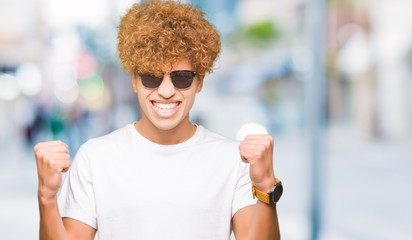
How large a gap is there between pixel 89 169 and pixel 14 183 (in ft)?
23.5

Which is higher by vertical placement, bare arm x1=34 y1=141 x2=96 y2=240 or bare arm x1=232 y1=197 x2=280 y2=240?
bare arm x1=34 y1=141 x2=96 y2=240

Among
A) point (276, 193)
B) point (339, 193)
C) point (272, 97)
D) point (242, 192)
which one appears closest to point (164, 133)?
point (242, 192)

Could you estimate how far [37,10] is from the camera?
1352 cm

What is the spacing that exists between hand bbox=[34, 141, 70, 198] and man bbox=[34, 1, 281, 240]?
11cm

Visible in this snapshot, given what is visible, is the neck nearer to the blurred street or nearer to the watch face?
the watch face

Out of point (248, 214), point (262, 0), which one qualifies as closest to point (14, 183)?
point (248, 214)

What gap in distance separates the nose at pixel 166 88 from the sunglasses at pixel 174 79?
0.01 m

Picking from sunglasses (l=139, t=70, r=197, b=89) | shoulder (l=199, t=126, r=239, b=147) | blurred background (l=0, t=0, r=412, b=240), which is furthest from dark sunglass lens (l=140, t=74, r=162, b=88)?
blurred background (l=0, t=0, r=412, b=240)

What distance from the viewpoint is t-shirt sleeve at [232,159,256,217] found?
1663 mm

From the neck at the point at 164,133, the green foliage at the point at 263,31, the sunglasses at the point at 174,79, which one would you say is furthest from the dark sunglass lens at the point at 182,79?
the green foliage at the point at 263,31

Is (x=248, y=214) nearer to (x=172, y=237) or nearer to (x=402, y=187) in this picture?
(x=172, y=237)

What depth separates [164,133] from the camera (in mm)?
1701

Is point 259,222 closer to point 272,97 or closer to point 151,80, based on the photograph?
point 151,80

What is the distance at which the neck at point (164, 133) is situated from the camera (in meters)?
1.70
